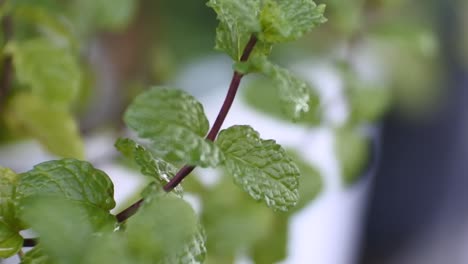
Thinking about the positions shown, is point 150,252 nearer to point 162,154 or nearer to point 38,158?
point 162,154

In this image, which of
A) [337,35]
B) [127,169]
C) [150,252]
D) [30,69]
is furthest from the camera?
[337,35]

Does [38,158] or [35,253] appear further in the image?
[38,158]

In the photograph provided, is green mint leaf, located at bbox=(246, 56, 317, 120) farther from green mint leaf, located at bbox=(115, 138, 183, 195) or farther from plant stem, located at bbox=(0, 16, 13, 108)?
plant stem, located at bbox=(0, 16, 13, 108)

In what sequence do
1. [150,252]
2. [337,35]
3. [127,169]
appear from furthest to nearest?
[337,35] → [127,169] → [150,252]

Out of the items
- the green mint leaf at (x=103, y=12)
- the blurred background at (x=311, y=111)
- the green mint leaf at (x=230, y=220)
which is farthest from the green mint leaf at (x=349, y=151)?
the green mint leaf at (x=103, y=12)

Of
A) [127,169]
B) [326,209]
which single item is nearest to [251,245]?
[127,169]

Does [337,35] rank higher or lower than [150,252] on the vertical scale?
higher

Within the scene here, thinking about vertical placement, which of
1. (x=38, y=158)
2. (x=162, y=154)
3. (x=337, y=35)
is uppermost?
(x=337, y=35)

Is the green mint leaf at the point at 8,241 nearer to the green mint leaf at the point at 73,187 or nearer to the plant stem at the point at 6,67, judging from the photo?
the green mint leaf at the point at 73,187
